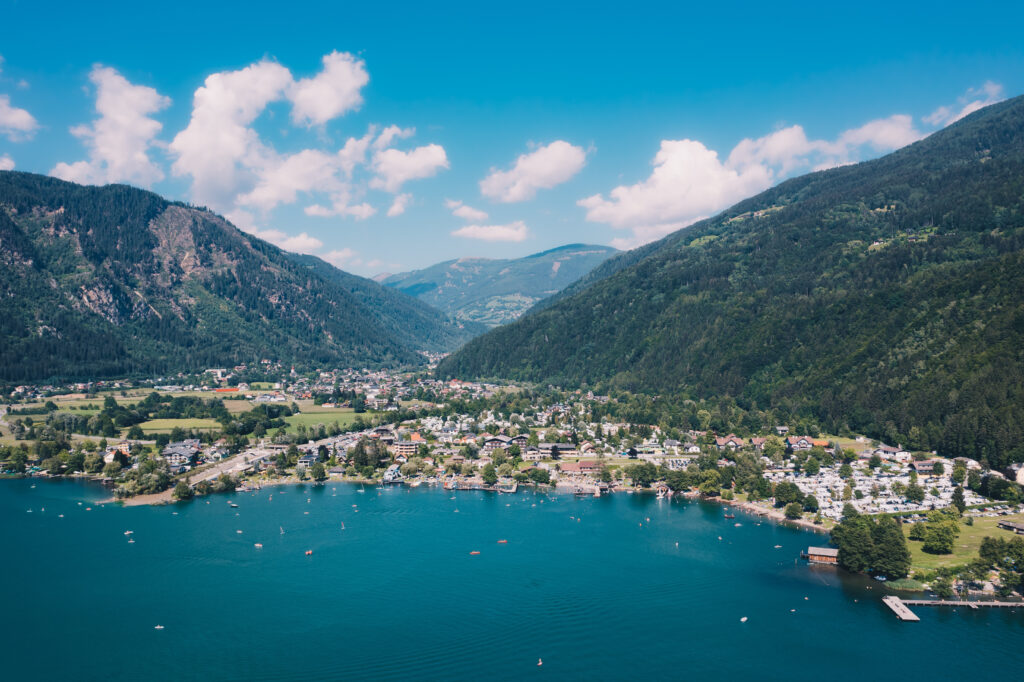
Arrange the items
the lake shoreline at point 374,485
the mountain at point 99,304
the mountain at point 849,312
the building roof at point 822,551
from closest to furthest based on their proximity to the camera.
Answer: the building roof at point 822,551, the lake shoreline at point 374,485, the mountain at point 849,312, the mountain at point 99,304

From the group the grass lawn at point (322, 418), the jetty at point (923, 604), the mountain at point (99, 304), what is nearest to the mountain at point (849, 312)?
the jetty at point (923, 604)

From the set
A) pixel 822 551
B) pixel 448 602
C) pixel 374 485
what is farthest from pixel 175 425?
pixel 822 551

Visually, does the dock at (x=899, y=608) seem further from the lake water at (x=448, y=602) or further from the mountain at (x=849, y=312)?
the mountain at (x=849, y=312)

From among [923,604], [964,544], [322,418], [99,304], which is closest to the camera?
[923,604]

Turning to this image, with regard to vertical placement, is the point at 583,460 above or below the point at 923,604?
above

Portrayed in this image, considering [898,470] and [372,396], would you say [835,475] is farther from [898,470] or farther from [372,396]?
[372,396]

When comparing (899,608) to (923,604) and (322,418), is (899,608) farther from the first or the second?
(322,418)

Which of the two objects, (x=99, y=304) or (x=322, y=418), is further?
(x=99, y=304)
